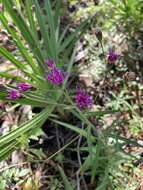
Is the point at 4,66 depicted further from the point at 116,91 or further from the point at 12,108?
the point at 116,91

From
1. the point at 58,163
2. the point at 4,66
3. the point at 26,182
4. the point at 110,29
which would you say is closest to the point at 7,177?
the point at 26,182

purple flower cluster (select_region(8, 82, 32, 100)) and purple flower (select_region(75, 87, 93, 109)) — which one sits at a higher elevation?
purple flower cluster (select_region(8, 82, 32, 100))

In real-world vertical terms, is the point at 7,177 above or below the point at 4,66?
below

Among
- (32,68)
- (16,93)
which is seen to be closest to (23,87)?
(16,93)

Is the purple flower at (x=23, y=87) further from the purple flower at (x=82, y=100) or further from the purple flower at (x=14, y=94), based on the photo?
the purple flower at (x=82, y=100)

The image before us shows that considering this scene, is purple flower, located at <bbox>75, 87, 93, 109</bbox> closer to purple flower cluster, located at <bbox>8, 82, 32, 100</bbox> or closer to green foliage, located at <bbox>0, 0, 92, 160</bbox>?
green foliage, located at <bbox>0, 0, 92, 160</bbox>

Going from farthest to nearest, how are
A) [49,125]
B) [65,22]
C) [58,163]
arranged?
[65,22] < [49,125] < [58,163]

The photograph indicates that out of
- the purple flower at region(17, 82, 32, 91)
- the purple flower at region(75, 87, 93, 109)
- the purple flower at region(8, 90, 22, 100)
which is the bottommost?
the purple flower at region(75, 87, 93, 109)

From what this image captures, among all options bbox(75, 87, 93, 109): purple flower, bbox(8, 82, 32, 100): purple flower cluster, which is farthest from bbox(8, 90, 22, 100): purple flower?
bbox(75, 87, 93, 109): purple flower

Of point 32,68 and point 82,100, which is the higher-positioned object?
point 32,68

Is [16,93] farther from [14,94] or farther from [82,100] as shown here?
[82,100]

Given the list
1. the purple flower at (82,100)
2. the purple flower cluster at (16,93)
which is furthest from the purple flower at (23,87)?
the purple flower at (82,100)
